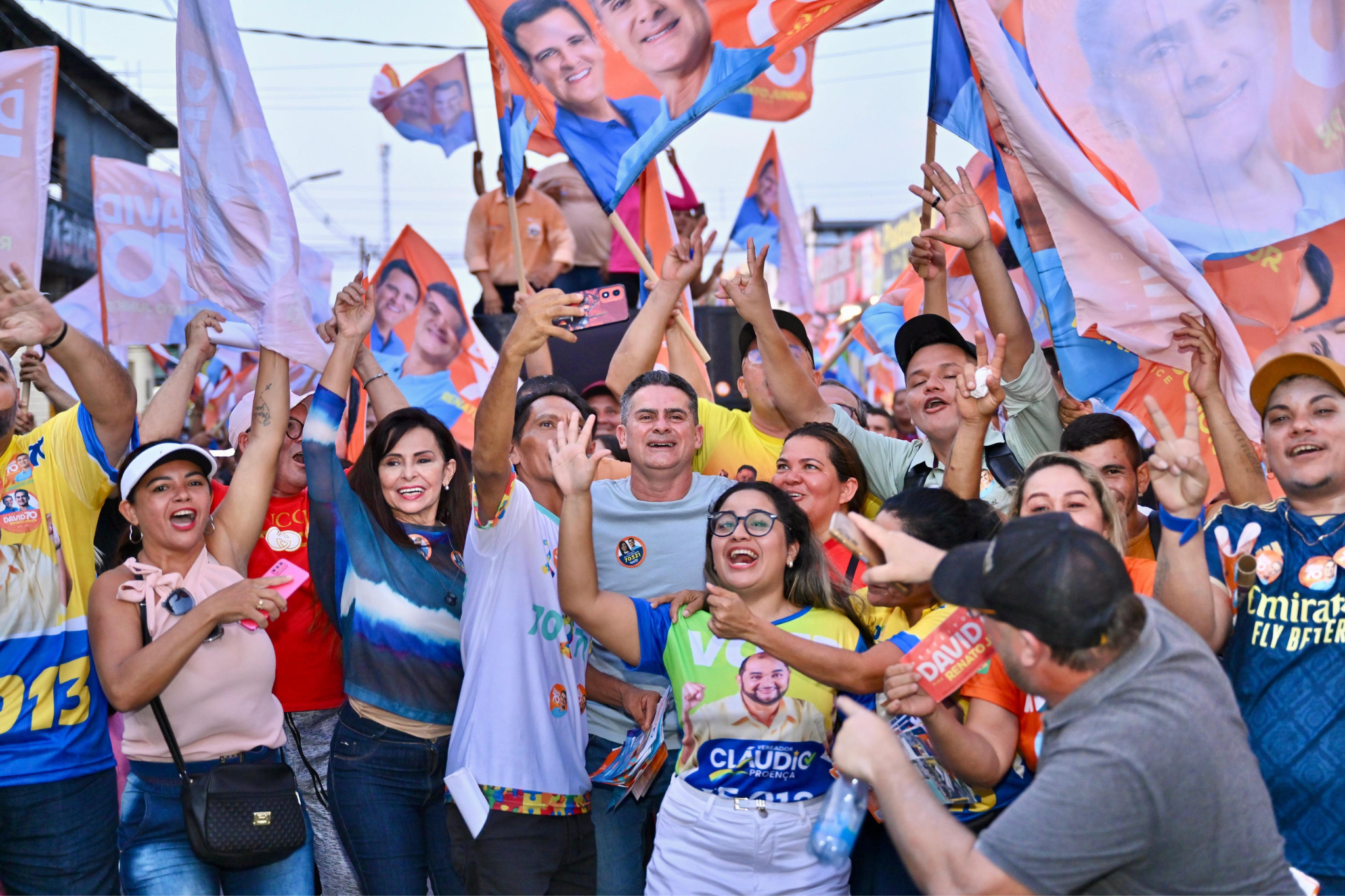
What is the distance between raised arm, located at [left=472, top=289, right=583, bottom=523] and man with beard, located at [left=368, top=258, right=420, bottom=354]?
3.88 m

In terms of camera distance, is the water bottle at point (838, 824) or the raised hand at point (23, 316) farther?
the raised hand at point (23, 316)

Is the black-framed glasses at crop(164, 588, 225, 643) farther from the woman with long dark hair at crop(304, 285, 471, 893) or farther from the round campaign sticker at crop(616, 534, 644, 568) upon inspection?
the round campaign sticker at crop(616, 534, 644, 568)

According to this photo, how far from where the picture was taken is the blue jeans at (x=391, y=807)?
11.4ft

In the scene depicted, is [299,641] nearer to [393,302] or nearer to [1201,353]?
[1201,353]

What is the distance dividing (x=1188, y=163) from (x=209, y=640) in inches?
138

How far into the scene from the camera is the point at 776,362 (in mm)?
4348

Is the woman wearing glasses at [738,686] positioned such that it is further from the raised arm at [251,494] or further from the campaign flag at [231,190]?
the campaign flag at [231,190]

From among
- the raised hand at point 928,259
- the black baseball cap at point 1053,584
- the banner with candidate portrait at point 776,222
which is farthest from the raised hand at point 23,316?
the banner with candidate portrait at point 776,222

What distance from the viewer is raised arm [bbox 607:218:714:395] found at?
473cm

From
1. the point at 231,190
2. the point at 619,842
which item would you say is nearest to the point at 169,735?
the point at 619,842

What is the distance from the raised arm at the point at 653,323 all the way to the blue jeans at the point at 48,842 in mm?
2554

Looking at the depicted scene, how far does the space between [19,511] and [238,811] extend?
114cm

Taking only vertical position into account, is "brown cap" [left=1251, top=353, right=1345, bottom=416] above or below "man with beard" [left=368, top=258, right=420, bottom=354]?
below

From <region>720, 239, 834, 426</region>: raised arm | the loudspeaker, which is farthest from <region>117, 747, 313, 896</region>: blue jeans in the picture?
the loudspeaker
